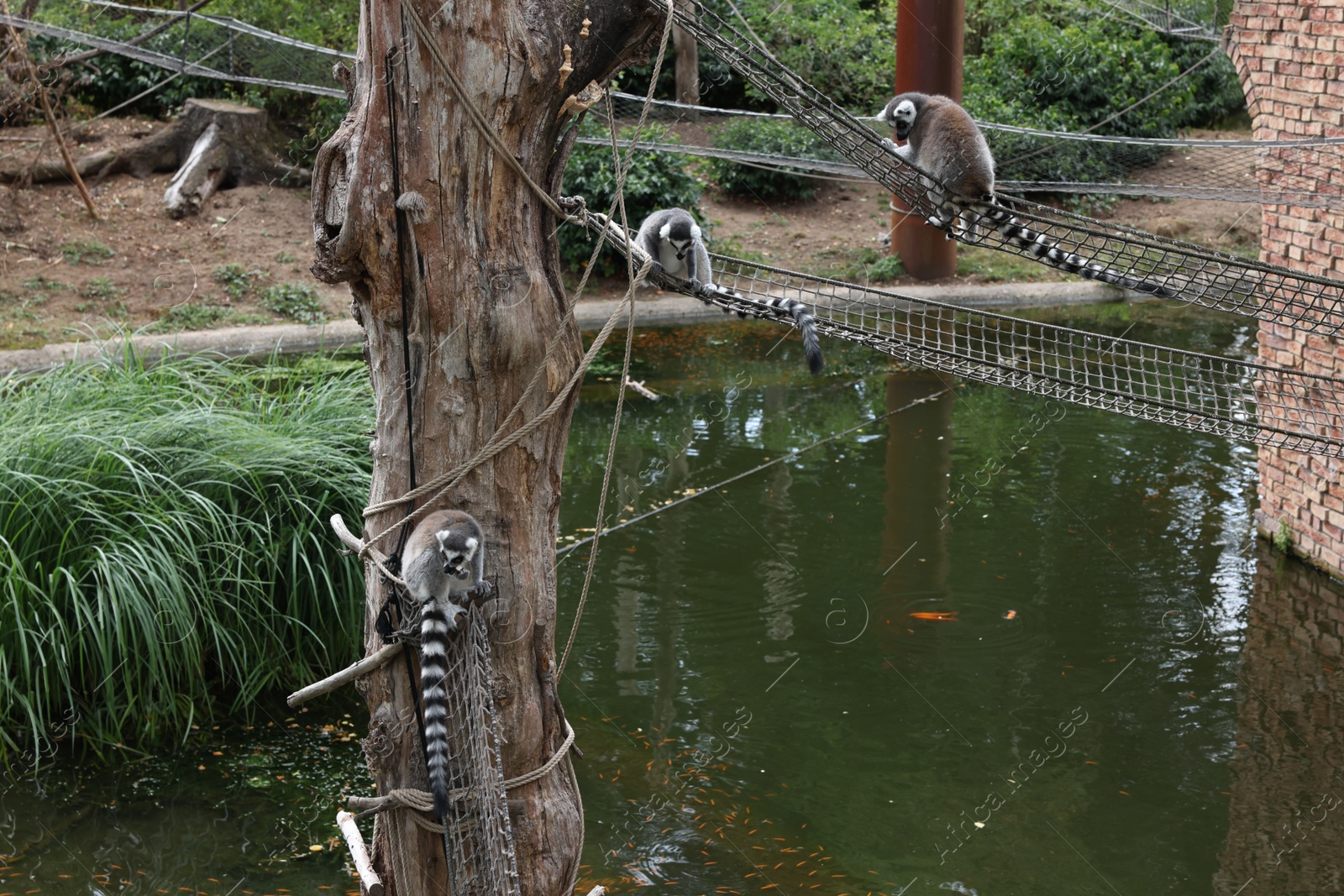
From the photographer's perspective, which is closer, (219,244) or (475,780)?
(475,780)

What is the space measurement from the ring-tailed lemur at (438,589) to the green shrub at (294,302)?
7.94m

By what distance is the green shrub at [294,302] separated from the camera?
10.1m

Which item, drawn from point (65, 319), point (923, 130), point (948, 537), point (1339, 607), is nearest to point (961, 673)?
point (948, 537)

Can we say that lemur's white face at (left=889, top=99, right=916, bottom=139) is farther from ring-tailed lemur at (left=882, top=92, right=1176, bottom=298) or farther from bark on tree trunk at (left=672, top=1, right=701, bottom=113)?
bark on tree trunk at (left=672, top=1, right=701, bottom=113)

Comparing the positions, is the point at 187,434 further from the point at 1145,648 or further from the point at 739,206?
the point at 739,206

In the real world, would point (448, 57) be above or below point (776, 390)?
above

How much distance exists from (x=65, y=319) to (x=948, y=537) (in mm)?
7777

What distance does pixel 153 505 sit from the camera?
4.68 meters

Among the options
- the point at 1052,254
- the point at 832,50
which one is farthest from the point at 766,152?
the point at 1052,254

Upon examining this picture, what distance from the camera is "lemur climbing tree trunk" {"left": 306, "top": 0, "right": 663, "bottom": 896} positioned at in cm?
229

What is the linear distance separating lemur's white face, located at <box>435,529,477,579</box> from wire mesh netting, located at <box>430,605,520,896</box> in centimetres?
13

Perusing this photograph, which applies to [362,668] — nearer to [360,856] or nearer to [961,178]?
[360,856]

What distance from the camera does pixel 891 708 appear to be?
16.7ft

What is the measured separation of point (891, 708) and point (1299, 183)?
340cm
